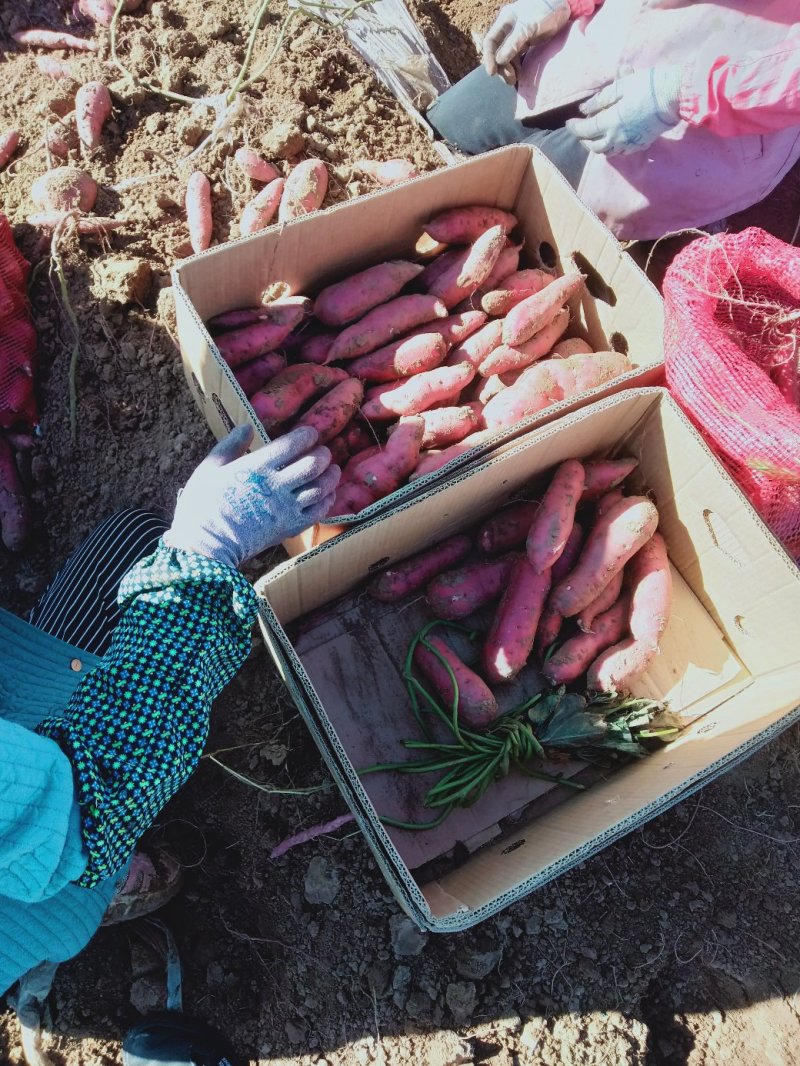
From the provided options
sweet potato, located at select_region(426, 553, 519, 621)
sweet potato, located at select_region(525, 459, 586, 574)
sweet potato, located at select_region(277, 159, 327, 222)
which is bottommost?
sweet potato, located at select_region(426, 553, 519, 621)

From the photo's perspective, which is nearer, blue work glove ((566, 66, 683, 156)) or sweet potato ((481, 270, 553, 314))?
blue work glove ((566, 66, 683, 156))

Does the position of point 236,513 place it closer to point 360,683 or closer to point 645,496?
point 360,683

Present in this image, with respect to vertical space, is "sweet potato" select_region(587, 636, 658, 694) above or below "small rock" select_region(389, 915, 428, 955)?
above

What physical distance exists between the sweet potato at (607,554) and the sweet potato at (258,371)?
1211 millimetres

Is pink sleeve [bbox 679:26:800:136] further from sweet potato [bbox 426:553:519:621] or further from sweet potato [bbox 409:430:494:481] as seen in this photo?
sweet potato [bbox 426:553:519:621]

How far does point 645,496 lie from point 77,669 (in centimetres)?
184

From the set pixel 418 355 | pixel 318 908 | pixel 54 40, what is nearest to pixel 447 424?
pixel 418 355

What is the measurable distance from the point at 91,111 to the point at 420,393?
1947 millimetres

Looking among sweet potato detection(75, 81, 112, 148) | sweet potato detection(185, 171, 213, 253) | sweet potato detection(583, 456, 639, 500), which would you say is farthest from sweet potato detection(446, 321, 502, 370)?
sweet potato detection(75, 81, 112, 148)

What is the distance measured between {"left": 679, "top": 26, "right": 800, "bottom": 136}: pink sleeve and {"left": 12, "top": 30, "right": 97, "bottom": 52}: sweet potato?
A: 2659 millimetres

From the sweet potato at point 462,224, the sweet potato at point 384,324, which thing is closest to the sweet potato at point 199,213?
the sweet potato at point 384,324

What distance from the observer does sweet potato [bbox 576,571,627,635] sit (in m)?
2.49

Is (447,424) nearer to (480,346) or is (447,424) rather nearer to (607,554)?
(480,346)

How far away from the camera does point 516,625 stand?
2381 millimetres
